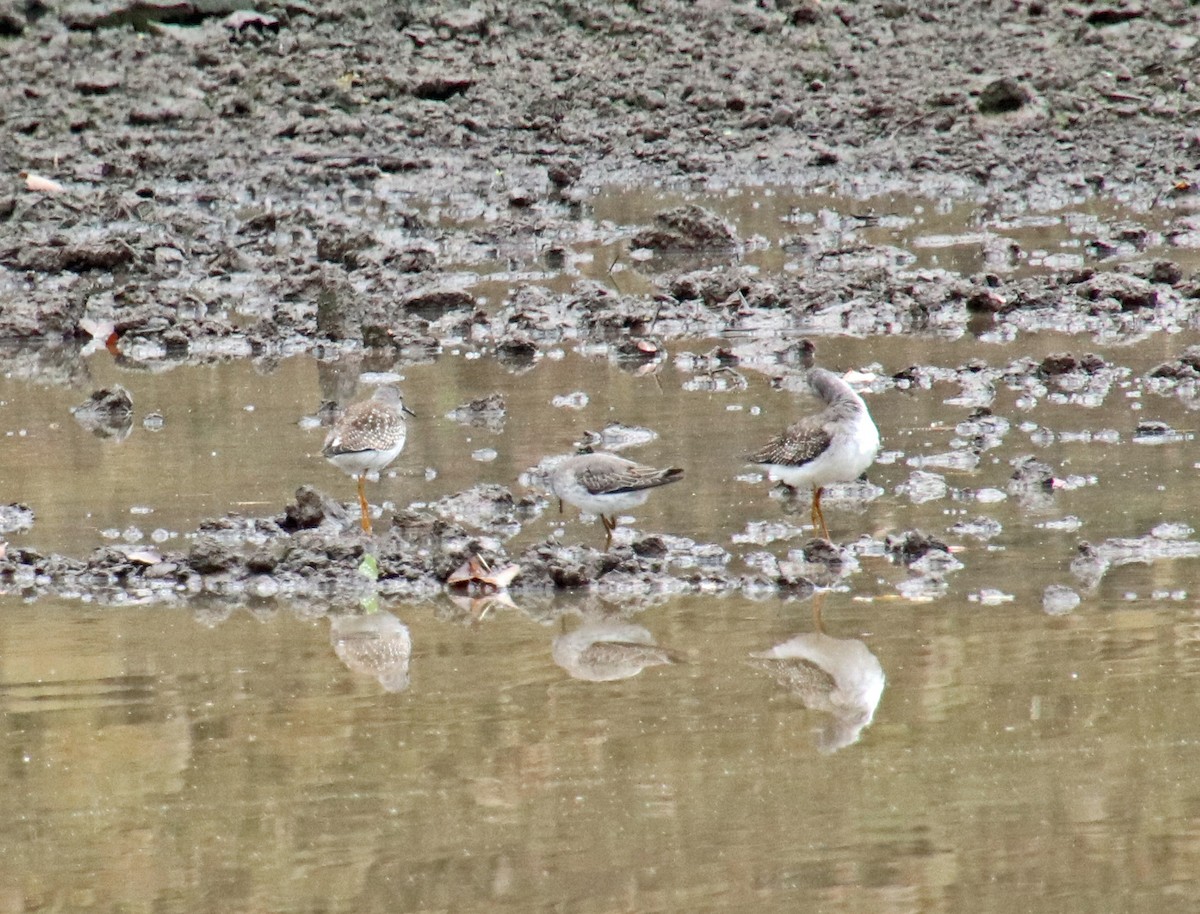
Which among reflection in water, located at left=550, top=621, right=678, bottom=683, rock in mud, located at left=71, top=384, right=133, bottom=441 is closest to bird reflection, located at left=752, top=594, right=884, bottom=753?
reflection in water, located at left=550, top=621, right=678, bottom=683

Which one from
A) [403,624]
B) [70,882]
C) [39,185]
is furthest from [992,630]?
[39,185]

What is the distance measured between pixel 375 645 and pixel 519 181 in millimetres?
13298

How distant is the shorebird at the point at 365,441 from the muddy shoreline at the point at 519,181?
365 mm

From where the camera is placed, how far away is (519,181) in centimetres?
2064

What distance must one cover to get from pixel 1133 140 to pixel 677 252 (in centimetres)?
603

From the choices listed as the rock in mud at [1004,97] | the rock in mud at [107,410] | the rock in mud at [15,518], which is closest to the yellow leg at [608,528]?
the rock in mud at [15,518]

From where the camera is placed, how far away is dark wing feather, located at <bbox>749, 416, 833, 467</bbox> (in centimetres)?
921

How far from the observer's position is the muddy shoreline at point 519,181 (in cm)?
1175

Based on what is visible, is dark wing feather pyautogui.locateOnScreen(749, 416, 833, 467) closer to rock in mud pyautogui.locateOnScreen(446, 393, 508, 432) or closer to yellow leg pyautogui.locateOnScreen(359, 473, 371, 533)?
yellow leg pyautogui.locateOnScreen(359, 473, 371, 533)

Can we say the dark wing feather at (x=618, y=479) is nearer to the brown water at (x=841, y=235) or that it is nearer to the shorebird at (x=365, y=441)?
the shorebird at (x=365, y=441)

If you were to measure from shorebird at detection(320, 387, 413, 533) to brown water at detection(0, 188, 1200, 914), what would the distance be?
1.18ft

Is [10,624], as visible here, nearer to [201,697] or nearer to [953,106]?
[201,697]

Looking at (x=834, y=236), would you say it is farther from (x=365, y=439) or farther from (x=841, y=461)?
(x=841, y=461)

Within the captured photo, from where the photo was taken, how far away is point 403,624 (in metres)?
8.03
